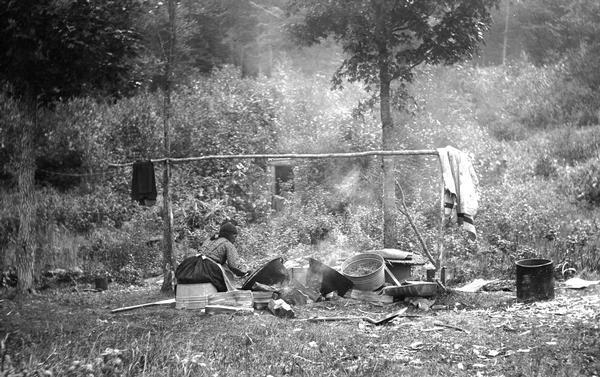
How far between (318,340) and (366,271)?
3.75 meters

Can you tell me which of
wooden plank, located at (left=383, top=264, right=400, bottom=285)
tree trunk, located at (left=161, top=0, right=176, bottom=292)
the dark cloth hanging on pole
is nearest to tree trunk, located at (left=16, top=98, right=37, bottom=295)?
the dark cloth hanging on pole

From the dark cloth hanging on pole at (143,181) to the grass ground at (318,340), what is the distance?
7.86 feet

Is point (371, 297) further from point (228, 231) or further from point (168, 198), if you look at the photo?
point (168, 198)

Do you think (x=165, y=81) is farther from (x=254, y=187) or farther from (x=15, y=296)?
A: (x=254, y=187)

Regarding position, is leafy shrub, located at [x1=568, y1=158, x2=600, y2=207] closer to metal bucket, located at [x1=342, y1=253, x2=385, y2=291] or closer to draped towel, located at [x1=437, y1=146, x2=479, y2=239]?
metal bucket, located at [x1=342, y1=253, x2=385, y2=291]

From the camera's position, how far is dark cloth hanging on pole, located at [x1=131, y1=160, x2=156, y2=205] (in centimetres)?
1179

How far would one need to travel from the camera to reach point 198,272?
9844 millimetres

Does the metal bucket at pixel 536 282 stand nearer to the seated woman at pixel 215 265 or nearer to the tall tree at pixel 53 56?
the seated woman at pixel 215 265

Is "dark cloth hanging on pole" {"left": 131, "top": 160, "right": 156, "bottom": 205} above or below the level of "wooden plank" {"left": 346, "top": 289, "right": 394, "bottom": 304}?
above

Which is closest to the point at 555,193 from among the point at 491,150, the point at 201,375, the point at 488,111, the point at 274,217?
the point at 491,150

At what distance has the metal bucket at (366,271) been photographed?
10.6 meters

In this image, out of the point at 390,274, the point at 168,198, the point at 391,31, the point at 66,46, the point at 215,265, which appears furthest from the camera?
the point at 391,31

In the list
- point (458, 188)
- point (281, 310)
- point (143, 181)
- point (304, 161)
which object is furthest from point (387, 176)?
point (304, 161)

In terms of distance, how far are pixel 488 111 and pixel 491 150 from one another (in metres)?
5.40
